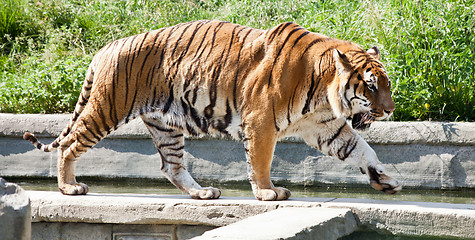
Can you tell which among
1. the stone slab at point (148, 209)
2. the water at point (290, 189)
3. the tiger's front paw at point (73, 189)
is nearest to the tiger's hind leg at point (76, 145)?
the tiger's front paw at point (73, 189)

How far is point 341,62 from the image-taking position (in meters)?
4.54

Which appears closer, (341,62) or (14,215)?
(14,215)

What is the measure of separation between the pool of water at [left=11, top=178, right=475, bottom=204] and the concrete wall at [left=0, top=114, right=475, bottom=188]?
0.07 m

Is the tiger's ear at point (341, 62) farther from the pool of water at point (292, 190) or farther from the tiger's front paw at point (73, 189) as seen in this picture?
the tiger's front paw at point (73, 189)

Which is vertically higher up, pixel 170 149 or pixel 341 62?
pixel 341 62

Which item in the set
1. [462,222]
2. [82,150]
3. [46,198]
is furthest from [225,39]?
[462,222]

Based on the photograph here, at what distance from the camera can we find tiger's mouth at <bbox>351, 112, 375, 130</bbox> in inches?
181

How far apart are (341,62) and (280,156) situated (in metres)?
2.21

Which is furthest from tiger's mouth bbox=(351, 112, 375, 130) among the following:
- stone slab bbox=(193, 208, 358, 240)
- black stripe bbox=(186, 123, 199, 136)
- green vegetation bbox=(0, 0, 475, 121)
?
green vegetation bbox=(0, 0, 475, 121)

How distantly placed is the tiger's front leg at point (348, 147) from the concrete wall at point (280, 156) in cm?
138

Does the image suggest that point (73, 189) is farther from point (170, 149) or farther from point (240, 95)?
point (240, 95)

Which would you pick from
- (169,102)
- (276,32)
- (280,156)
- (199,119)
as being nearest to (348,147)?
(276,32)

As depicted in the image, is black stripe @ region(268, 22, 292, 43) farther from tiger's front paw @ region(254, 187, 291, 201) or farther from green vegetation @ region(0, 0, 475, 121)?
green vegetation @ region(0, 0, 475, 121)

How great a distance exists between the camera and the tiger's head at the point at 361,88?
4520 mm
